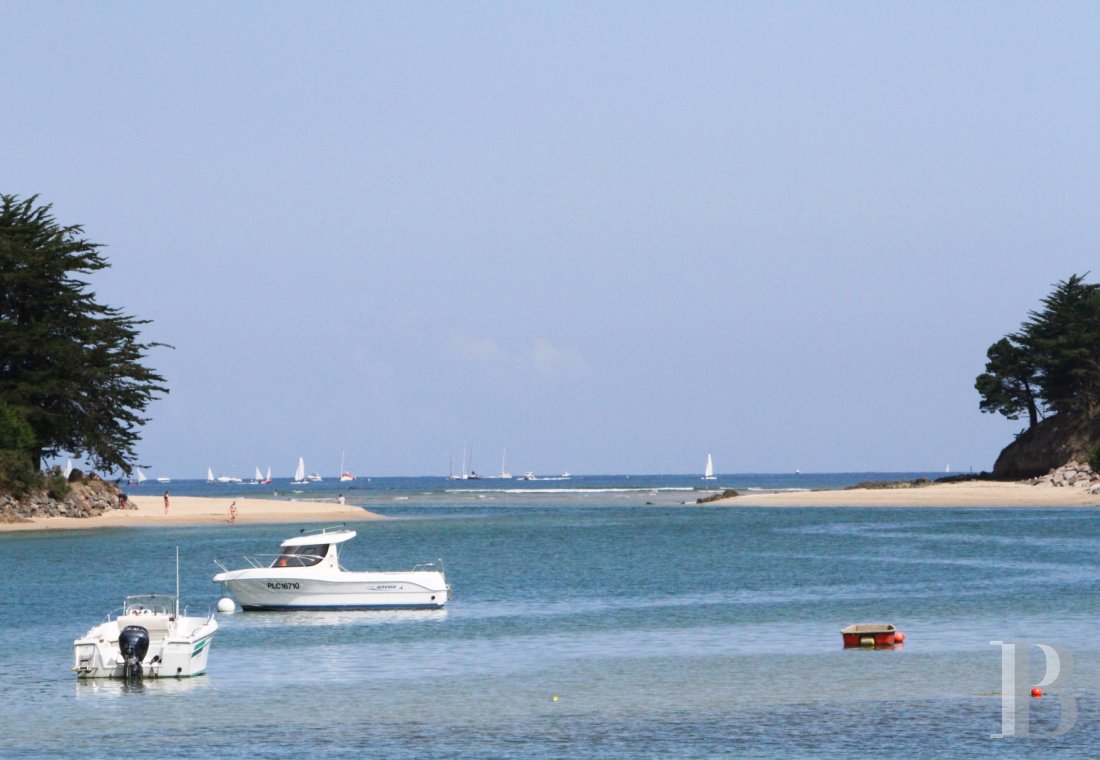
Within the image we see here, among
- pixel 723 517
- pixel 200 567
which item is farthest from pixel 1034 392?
pixel 200 567

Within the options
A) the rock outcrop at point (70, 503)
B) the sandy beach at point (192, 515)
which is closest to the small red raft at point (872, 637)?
the sandy beach at point (192, 515)

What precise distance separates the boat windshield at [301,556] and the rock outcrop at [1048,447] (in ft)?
342

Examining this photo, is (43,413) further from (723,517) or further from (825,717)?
(825,717)

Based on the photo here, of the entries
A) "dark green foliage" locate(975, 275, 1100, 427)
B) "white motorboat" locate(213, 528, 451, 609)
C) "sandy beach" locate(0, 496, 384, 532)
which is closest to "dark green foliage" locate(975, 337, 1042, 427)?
"dark green foliage" locate(975, 275, 1100, 427)

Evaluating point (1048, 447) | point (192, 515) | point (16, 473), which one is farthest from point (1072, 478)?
point (16, 473)

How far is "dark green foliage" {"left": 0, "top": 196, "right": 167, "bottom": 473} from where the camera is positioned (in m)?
115

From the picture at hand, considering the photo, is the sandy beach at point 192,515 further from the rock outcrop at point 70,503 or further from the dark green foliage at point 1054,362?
the dark green foliage at point 1054,362

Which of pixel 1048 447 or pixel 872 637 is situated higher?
pixel 1048 447

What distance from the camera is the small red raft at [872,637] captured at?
44.1 metres

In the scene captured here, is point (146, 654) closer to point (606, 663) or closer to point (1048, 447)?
point (606, 663)

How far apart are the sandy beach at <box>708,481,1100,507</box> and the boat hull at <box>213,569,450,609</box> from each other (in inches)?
3650

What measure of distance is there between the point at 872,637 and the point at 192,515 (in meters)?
87.4

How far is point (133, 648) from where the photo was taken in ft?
127

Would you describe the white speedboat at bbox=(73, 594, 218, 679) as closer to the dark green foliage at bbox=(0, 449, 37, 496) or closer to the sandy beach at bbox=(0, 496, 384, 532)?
the sandy beach at bbox=(0, 496, 384, 532)
